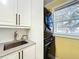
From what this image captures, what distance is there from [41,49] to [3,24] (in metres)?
1.31

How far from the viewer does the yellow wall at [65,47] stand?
6.38 feet

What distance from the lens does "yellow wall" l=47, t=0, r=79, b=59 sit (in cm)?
195

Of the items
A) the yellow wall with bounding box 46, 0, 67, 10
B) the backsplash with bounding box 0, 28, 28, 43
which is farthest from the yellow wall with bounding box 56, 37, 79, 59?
the backsplash with bounding box 0, 28, 28, 43

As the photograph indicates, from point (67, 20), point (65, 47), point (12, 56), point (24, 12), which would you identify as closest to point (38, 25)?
point (24, 12)

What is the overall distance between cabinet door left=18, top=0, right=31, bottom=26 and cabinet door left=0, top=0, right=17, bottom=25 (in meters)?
0.24

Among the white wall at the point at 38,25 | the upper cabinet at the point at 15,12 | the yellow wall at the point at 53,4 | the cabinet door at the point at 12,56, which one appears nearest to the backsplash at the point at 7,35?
the upper cabinet at the point at 15,12

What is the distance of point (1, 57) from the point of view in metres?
1.32

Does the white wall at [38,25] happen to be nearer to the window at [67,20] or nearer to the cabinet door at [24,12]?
the cabinet door at [24,12]

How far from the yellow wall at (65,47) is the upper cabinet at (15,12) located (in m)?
0.63

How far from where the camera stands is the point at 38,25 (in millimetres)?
2768

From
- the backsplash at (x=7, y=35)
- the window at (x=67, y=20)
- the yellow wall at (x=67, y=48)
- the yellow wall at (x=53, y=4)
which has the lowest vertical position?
the yellow wall at (x=67, y=48)

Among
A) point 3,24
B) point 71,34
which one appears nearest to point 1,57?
point 3,24

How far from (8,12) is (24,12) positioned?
682mm

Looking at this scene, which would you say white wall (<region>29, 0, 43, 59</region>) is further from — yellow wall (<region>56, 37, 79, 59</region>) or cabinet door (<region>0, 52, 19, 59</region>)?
cabinet door (<region>0, 52, 19, 59</region>)
